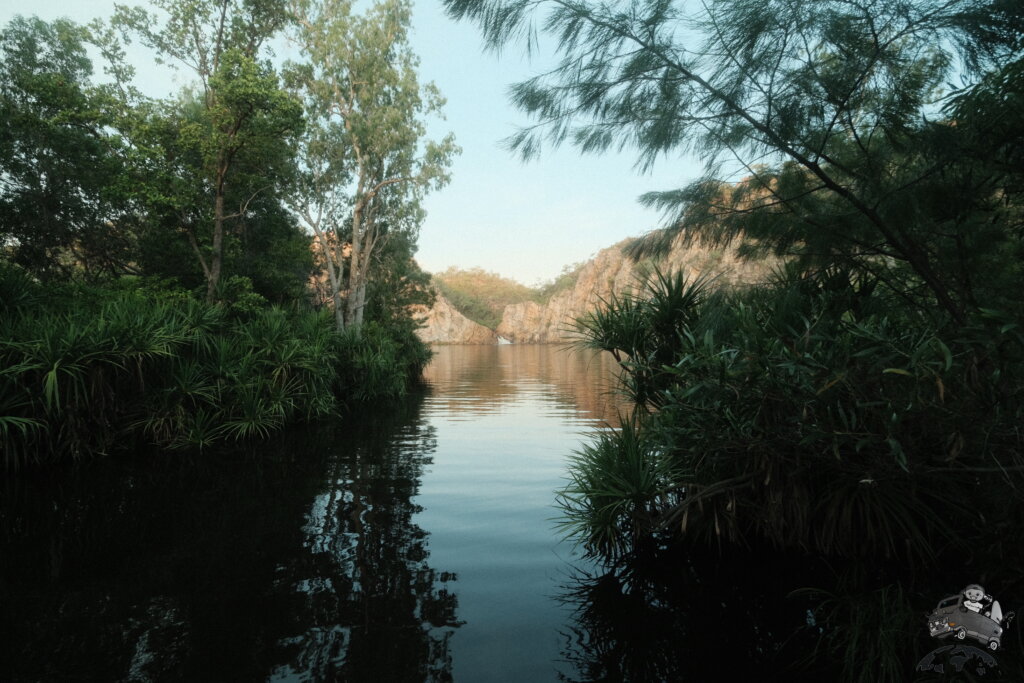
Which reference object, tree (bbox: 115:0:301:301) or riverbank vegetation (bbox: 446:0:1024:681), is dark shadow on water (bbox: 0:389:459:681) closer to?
riverbank vegetation (bbox: 446:0:1024:681)

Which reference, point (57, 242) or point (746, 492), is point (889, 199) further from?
point (57, 242)

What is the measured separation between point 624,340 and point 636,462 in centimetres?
158

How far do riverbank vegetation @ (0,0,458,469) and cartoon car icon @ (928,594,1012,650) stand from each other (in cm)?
985

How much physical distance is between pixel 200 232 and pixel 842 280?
60.5 ft

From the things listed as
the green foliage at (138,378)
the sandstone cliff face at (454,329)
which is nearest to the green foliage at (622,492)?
the green foliage at (138,378)

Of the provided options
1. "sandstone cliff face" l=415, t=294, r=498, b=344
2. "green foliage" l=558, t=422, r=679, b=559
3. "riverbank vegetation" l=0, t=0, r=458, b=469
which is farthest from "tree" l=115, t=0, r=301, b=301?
"sandstone cliff face" l=415, t=294, r=498, b=344

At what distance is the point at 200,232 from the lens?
18203mm

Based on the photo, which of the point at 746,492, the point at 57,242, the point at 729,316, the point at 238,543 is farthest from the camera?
the point at 57,242

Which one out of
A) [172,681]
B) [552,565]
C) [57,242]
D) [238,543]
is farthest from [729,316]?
[57,242]

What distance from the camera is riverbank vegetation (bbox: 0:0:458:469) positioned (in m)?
9.35

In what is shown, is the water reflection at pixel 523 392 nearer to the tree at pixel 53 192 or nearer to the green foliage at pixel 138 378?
the green foliage at pixel 138 378

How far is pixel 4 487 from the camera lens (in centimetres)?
752

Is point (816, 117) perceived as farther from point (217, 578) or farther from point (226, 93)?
Result: point (226, 93)

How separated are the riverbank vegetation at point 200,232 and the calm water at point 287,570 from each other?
1372 millimetres
